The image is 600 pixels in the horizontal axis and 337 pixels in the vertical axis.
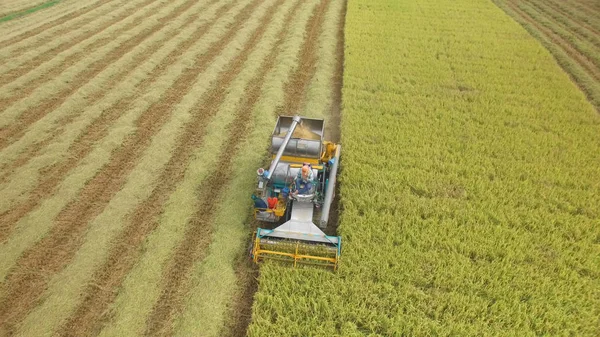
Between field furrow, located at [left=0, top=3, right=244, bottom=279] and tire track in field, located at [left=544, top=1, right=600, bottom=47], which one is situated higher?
tire track in field, located at [left=544, top=1, right=600, bottom=47]

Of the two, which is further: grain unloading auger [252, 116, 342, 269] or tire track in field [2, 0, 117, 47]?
tire track in field [2, 0, 117, 47]

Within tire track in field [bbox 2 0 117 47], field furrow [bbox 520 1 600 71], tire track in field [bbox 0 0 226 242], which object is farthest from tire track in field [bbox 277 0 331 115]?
field furrow [bbox 520 1 600 71]

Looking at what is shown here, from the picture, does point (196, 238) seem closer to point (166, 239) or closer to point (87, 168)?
point (166, 239)

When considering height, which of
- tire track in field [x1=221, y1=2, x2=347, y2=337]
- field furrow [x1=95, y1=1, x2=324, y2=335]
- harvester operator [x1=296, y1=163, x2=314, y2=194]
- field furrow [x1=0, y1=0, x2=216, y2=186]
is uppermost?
harvester operator [x1=296, y1=163, x2=314, y2=194]

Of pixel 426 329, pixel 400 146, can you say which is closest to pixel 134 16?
pixel 400 146

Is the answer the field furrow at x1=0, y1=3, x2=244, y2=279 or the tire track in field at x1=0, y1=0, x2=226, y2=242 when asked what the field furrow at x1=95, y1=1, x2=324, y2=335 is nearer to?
the field furrow at x1=0, y1=3, x2=244, y2=279

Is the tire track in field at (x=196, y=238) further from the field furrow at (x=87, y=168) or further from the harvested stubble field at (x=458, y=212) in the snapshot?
the field furrow at (x=87, y=168)

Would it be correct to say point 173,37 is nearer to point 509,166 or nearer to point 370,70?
point 370,70

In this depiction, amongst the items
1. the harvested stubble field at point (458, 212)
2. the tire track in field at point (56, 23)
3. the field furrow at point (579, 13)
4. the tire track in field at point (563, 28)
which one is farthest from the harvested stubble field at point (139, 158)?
the field furrow at point (579, 13)
